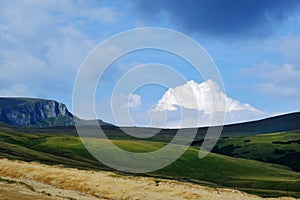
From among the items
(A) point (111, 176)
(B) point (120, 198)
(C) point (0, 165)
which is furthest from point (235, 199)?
(C) point (0, 165)

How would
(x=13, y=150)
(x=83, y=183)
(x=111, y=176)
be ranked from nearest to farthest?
1. (x=83, y=183)
2. (x=111, y=176)
3. (x=13, y=150)

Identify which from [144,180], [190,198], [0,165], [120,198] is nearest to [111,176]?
[144,180]

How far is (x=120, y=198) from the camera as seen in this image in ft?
211

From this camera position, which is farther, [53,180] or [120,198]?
[53,180]

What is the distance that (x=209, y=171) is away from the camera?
641ft

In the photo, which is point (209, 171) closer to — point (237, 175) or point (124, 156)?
point (237, 175)

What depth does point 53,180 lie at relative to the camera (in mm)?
77875

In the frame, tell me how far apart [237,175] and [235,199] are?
424ft

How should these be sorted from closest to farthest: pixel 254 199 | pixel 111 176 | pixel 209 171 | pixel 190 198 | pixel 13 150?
pixel 190 198, pixel 254 199, pixel 111 176, pixel 13 150, pixel 209 171

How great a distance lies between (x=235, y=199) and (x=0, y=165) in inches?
2059

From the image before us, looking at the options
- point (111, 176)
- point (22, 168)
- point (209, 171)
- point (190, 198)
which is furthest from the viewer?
point (209, 171)

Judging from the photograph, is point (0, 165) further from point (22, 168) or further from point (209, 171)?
point (209, 171)

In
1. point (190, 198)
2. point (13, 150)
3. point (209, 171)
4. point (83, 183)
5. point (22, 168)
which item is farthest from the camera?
point (209, 171)

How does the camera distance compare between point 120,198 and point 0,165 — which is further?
point 0,165
